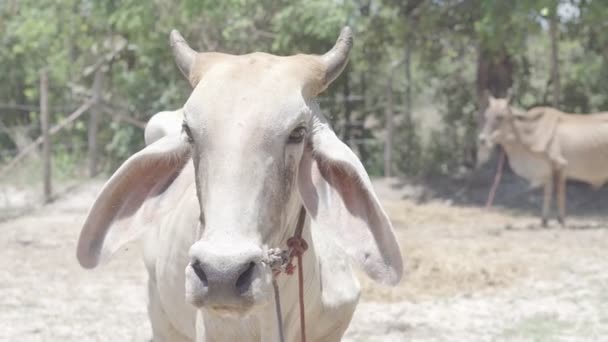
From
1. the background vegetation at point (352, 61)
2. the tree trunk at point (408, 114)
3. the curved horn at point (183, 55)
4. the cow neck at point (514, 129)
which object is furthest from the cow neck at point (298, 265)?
the tree trunk at point (408, 114)

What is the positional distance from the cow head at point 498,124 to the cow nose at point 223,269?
8.64 meters

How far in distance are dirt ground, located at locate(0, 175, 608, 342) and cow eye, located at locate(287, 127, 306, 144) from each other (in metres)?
3.17

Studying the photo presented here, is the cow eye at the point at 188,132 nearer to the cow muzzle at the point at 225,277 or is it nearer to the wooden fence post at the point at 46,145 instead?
the cow muzzle at the point at 225,277

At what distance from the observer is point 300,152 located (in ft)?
8.37

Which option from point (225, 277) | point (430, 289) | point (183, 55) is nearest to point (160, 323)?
point (183, 55)

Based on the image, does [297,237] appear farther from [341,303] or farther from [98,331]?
[98,331]

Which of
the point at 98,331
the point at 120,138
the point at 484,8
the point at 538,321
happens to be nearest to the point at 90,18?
the point at 120,138

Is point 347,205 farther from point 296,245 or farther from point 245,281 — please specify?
point 245,281

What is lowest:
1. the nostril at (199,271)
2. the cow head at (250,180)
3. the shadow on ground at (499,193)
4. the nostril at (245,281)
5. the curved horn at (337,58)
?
the shadow on ground at (499,193)

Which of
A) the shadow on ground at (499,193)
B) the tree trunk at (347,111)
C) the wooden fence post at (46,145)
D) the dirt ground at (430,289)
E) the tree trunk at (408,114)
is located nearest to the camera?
the dirt ground at (430,289)

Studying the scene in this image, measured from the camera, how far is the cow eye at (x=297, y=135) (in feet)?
8.20

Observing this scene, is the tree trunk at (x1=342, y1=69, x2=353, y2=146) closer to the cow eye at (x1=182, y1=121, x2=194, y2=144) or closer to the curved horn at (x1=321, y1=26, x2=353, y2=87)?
the curved horn at (x1=321, y1=26, x2=353, y2=87)

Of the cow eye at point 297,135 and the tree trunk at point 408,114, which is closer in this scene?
the cow eye at point 297,135

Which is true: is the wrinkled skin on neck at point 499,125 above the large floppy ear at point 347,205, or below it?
below
